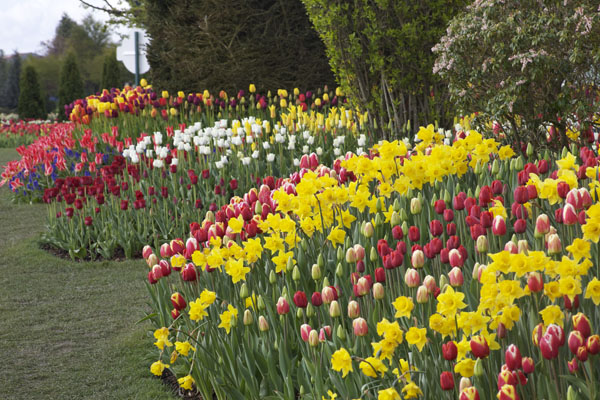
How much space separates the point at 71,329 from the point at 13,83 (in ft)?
184

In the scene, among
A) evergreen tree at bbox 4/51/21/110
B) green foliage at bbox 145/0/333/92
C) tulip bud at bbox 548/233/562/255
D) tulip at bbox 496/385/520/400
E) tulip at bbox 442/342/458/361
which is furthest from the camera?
evergreen tree at bbox 4/51/21/110

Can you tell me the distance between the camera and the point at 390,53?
23.9 feet

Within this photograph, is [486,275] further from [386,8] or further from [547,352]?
[386,8]

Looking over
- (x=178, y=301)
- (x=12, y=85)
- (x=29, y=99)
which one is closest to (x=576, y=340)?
(x=178, y=301)

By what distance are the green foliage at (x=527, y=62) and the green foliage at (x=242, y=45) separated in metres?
5.34

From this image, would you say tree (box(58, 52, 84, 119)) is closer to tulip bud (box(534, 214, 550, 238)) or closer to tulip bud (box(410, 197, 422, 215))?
tulip bud (box(410, 197, 422, 215))

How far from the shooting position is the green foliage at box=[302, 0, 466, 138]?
690cm

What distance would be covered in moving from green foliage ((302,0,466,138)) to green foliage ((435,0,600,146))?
129 centimetres

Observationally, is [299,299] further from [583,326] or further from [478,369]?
[583,326]

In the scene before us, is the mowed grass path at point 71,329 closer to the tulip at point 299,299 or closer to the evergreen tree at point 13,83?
the tulip at point 299,299

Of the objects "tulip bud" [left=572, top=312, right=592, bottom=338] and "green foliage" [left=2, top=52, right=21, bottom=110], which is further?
"green foliage" [left=2, top=52, right=21, bottom=110]

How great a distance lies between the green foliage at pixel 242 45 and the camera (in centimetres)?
1054

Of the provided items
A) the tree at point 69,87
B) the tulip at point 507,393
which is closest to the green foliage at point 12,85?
the tree at point 69,87

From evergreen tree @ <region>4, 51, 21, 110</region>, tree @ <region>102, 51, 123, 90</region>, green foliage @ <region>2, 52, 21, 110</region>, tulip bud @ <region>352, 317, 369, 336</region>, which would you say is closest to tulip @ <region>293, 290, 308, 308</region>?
tulip bud @ <region>352, 317, 369, 336</region>
